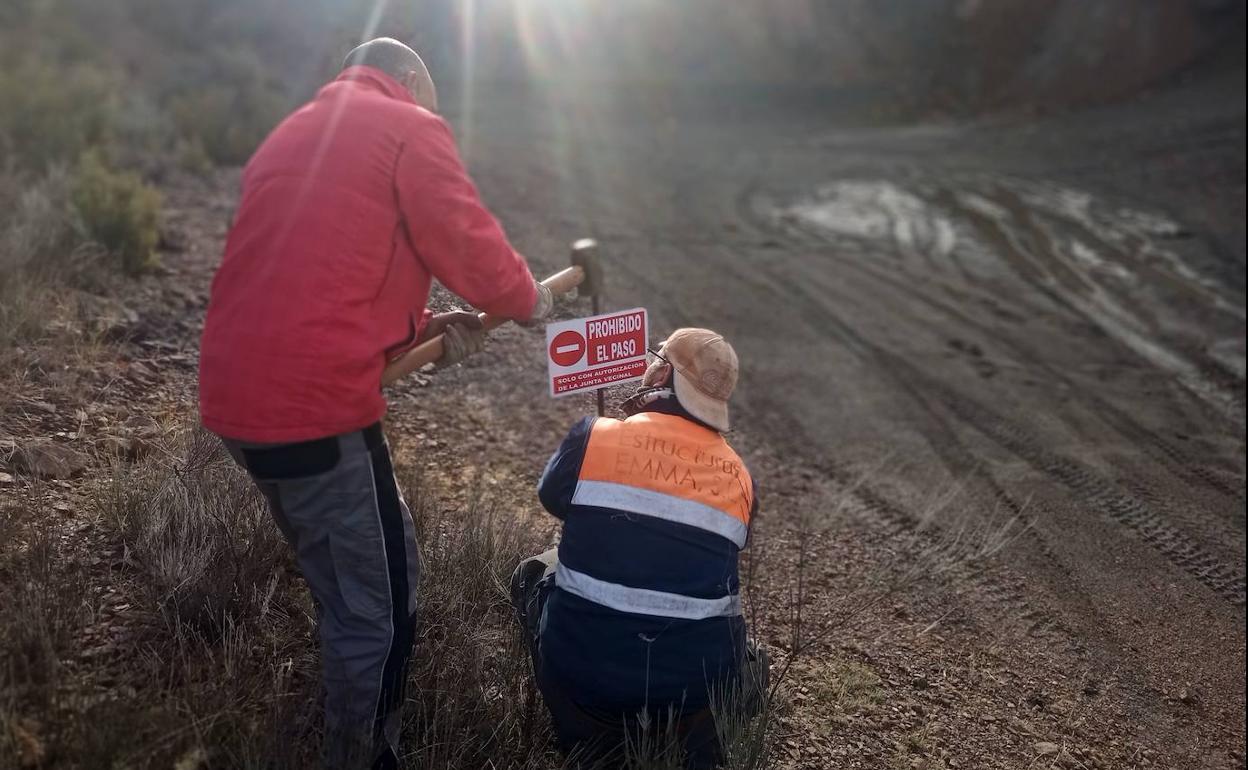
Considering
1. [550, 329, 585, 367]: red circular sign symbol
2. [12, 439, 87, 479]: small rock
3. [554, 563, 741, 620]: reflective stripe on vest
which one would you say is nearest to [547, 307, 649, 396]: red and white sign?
[550, 329, 585, 367]: red circular sign symbol

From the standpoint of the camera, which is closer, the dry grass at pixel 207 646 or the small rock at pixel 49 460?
the dry grass at pixel 207 646

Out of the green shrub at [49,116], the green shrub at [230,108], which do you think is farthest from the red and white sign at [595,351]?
the green shrub at [230,108]

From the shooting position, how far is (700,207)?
12.9m

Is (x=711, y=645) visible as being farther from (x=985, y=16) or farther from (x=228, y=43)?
(x=985, y=16)

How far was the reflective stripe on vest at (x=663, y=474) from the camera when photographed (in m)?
2.95

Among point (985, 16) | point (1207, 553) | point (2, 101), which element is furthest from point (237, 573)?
point (985, 16)

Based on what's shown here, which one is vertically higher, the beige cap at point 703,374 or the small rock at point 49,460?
the beige cap at point 703,374

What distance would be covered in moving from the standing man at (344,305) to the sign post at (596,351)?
0.53 meters

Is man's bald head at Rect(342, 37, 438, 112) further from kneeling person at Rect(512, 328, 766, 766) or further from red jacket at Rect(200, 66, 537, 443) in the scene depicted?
kneeling person at Rect(512, 328, 766, 766)

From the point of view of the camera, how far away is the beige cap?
122 inches

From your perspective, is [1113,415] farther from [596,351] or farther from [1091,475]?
[596,351]

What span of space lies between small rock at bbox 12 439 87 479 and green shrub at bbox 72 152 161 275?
327 cm

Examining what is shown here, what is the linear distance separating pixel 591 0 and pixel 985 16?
953 cm

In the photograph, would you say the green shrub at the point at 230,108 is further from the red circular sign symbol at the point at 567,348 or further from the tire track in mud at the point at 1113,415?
the red circular sign symbol at the point at 567,348
